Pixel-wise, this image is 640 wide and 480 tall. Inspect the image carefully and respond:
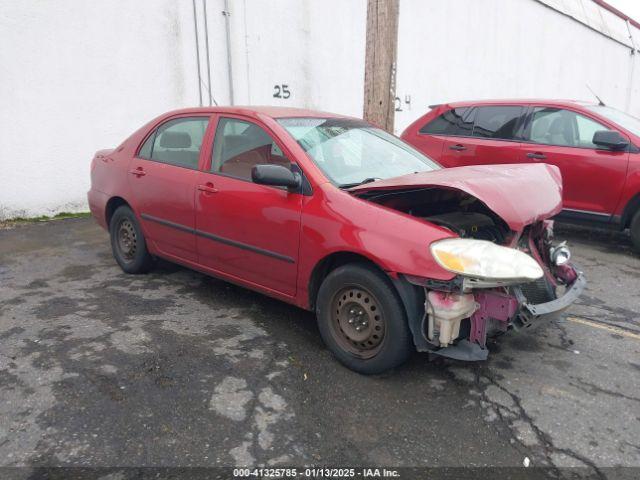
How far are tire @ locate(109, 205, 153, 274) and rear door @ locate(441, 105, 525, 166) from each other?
4.08 m

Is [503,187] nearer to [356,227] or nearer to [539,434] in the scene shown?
[356,227]

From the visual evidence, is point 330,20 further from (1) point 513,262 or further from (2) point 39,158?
(1) point 513,262

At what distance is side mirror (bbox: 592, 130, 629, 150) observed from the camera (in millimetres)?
5766

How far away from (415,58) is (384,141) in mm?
8924

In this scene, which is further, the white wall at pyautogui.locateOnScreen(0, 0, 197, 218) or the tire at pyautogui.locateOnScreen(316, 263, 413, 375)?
the white wall at pyautogui.locateOnScreen(0, 0, 197, 218)

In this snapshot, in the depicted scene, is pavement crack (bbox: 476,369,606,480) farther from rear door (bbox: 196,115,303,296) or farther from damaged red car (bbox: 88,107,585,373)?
rear door (bbox: 196,115,303,296)

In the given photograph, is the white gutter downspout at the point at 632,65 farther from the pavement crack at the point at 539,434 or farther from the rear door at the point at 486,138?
the pavement crack at the point at 539,434

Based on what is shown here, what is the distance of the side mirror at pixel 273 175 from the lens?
334 cm

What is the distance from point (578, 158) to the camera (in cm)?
607

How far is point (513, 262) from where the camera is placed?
9.20 ft

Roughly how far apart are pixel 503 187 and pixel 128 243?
11.2ft

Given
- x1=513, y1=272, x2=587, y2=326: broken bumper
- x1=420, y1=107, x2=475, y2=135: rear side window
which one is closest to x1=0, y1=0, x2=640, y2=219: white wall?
x1=420, y1=107, x2=475, y2=135: rear side window


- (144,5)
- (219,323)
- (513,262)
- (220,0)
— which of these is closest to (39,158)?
(144,5)

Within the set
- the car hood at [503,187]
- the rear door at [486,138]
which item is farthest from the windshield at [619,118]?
the car hood at [503,187]
